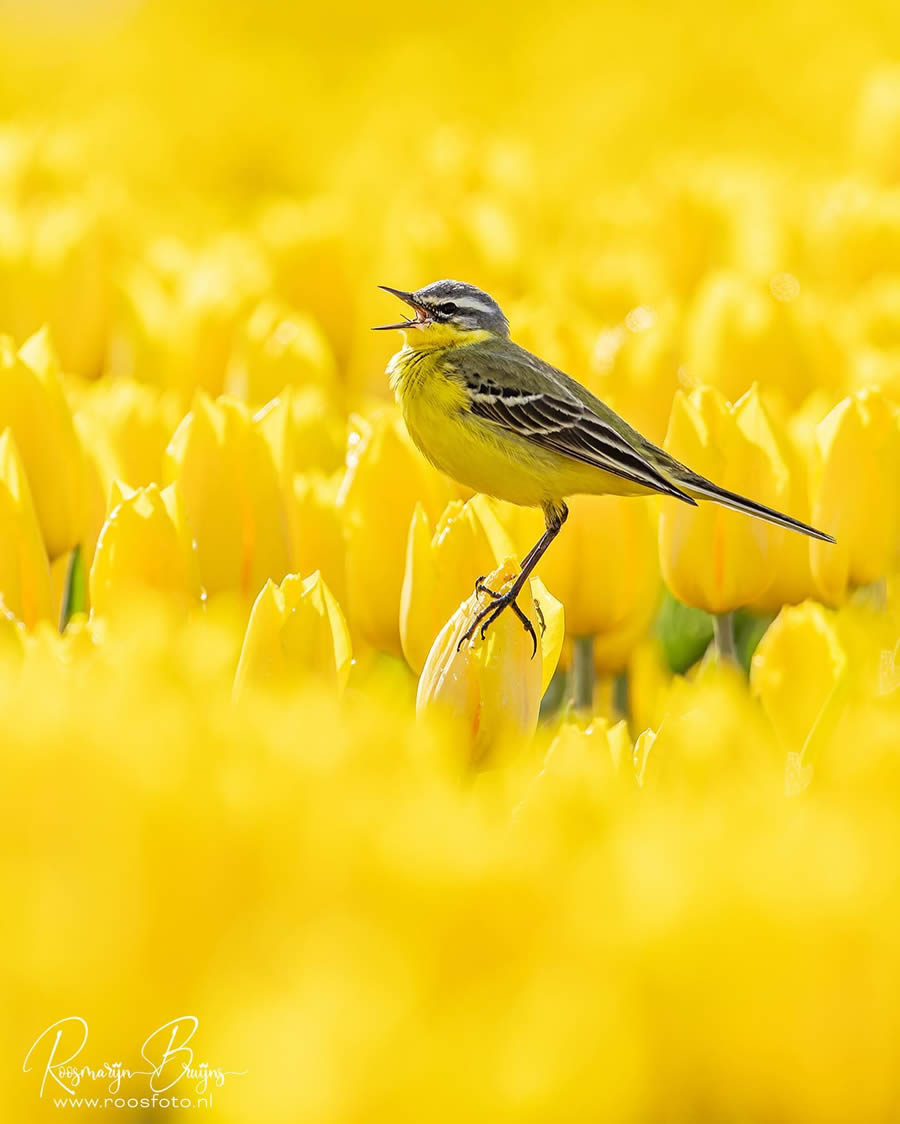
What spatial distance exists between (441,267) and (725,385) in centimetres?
36

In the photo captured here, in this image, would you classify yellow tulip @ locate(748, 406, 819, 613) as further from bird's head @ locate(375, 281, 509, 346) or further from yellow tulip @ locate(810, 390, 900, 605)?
bird's head @ locate(375, 281, 509, 346)

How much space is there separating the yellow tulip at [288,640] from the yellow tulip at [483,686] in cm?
4

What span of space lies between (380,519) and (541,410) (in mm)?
290

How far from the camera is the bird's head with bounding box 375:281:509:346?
1.11 m

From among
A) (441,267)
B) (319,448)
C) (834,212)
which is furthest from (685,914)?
(834,212)

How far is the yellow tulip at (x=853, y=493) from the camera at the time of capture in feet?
2.47

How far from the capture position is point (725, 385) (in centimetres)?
→ 110

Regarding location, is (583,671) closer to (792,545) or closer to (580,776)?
(792,545)

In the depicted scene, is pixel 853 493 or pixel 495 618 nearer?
pixel 495 618

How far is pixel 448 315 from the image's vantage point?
1.13 meters

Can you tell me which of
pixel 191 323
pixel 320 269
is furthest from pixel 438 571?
pixel 320 269

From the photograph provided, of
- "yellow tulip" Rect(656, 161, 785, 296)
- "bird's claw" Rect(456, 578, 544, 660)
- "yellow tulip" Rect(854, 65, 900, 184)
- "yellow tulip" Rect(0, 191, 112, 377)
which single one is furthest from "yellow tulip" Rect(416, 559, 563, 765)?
"yellow tulip" Rect(854, 65, 900, 184)

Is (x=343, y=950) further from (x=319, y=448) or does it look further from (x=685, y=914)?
(x=319, y=448)
